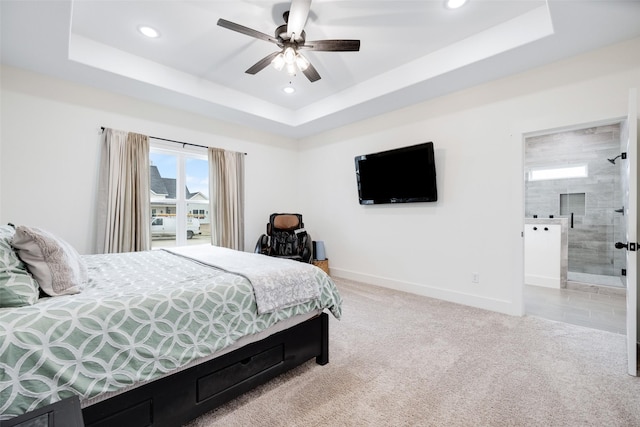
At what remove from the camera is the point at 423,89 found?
11.0 ft

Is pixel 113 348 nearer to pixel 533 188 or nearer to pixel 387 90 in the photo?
pixel 387 90

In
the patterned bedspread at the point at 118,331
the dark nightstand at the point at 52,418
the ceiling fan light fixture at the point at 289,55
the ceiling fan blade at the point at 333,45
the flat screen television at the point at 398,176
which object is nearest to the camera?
the dark nightstand at the point at 52,418

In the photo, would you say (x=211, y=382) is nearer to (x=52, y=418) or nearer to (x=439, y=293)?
(x=52, y=418)

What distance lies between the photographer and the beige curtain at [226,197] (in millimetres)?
4191

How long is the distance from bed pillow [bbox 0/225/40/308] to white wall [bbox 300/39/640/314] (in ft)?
12.0

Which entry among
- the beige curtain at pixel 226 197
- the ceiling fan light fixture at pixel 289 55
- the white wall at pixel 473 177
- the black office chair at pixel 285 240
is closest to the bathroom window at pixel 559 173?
the white wall at pixel 473 177

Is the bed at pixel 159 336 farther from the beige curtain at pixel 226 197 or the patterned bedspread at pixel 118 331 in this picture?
the beige curtain at pixel 226 197

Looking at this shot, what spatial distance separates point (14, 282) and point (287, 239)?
336 centimetres

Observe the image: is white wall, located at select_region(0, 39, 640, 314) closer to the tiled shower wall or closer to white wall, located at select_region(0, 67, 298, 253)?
white wall, located at select_region(0, 67, 298, 253)

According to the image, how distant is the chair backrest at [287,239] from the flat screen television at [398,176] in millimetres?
1146

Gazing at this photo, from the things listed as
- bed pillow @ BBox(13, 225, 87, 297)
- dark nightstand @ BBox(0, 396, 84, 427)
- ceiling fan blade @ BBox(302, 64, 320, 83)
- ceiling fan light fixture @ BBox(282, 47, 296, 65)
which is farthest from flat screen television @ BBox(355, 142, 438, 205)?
dark nightstand @ BBox(0, 396, 84, 427)

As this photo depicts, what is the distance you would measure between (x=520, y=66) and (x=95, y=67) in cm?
430

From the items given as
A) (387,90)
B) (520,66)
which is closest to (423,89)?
(387,90)

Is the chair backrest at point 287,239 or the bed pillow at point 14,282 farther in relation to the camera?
the chair backrest at point 287,239
